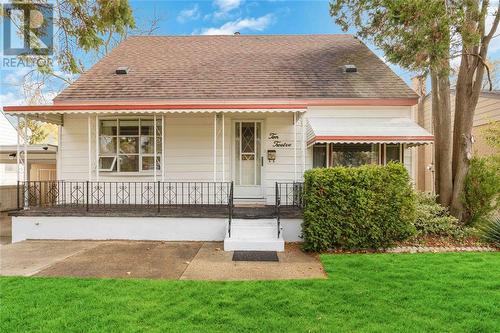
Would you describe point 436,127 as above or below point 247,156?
above

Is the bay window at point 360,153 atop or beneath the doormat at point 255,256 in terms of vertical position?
atop

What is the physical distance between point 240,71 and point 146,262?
26.1 feet

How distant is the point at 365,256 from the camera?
6.49 m

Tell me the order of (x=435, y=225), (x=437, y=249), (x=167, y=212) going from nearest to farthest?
(x=437, y=249) < (x=435, y=225) < (x=167, y=212)

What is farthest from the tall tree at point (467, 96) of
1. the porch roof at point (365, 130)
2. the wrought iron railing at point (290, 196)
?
the wrought iron railing at point (290, 196)

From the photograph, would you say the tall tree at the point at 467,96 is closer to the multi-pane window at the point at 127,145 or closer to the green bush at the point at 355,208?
the green bush at the point at 355,208

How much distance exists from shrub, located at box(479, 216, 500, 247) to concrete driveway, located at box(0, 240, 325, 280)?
4.59 meters

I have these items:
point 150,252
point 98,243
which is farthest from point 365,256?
point 98,243

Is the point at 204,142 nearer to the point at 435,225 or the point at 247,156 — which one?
the point at 247,156

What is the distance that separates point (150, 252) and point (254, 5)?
14.4m

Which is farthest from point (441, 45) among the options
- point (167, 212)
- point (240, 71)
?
point (167, 212)

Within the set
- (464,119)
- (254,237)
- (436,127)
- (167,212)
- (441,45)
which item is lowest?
(254,237)

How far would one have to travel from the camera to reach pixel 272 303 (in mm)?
4289

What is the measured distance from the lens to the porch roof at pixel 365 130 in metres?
8.45
